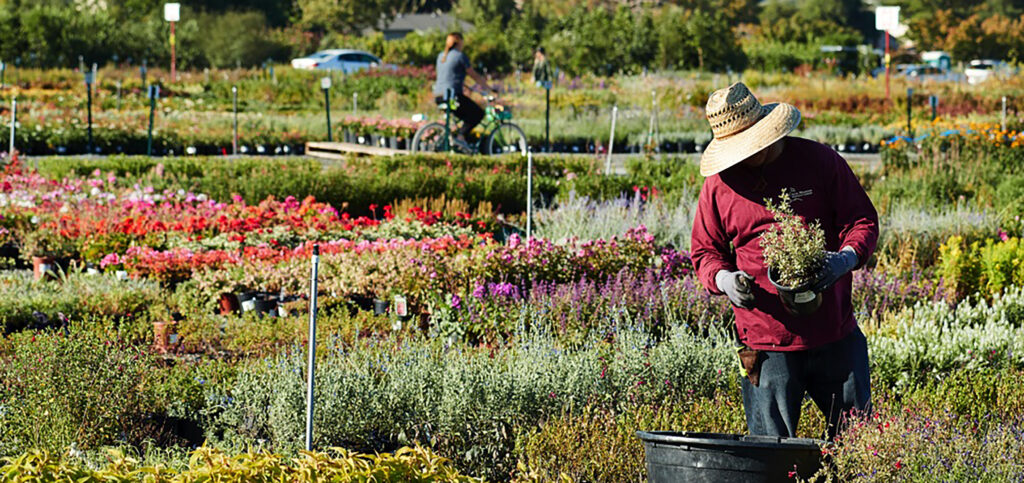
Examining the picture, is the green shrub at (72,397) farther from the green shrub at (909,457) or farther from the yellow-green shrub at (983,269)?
the yellow-green shrub at (983,269)

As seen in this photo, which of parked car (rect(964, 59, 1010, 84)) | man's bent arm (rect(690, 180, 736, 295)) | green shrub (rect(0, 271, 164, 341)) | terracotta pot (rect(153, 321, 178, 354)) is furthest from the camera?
parked car (rect(964, 59, 1010, 84))

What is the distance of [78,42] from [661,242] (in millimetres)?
36409

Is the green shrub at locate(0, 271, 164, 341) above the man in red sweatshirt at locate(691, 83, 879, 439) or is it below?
below

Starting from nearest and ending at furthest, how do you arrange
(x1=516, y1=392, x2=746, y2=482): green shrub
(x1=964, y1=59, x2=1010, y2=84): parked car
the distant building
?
1. (x1=516, y1=392, x2=746, y2=482): green shrub
2. (x1=964, y1=59, x2=1010, y2=84): parked car
3. the distant building

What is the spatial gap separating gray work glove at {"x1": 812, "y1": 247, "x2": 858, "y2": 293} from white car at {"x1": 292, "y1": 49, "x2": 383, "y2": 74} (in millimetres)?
41034

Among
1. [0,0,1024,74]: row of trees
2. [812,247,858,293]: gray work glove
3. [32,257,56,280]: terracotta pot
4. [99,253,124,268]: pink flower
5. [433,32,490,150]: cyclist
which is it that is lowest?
[32,257,56,280]: terracotta pot

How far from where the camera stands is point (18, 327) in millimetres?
7395

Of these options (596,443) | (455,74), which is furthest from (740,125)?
(455,74)

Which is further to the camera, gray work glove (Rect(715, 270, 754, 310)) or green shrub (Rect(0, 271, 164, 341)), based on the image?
green shrub (Rect(0, 271, 164, 341))

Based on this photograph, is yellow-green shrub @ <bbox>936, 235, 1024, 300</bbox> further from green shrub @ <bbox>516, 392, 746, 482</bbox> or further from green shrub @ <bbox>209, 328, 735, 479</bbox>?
green shrub @ <bbox>516, 392, 746, 482</bbox>

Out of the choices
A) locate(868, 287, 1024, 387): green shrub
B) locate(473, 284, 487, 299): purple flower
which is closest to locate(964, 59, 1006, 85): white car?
locate(868, 287, 1024, 387): green shrub

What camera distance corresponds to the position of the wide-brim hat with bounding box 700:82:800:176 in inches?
142

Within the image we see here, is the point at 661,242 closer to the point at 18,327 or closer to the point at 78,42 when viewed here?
the point at 18,327

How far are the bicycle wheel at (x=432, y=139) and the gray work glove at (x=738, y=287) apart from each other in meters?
11.8
